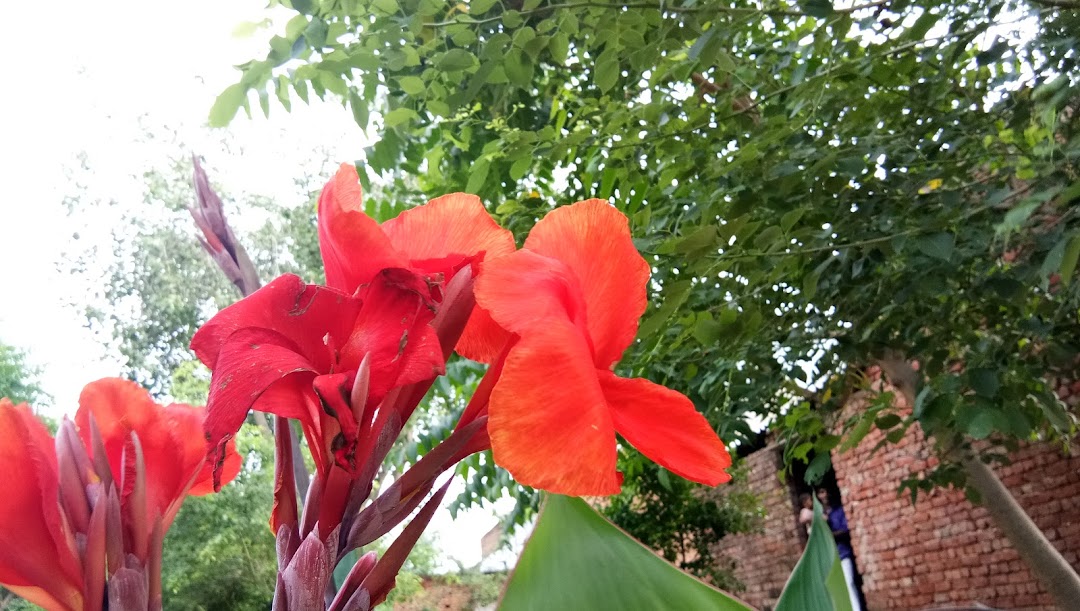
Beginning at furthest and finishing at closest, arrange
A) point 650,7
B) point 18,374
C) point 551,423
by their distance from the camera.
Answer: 1. point 18,374
2. point 650,7
3. point 551,423

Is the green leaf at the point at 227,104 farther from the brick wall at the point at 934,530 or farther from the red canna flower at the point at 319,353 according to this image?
the brick wall at the point at 934,530

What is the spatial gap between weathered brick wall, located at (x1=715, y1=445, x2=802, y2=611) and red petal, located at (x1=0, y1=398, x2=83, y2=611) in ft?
21.7

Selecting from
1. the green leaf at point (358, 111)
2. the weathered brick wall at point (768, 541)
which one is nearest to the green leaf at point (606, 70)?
the green leaf at point (358, 111)

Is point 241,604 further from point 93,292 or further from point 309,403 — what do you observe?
point 309,403

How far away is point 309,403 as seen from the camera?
213 millimetres

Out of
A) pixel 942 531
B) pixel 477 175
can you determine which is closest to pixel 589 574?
pixel 477 175

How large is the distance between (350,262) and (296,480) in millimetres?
63

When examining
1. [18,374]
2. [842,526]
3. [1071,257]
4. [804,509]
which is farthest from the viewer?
[804,509]

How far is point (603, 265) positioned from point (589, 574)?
87 mm

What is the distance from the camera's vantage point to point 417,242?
254mm

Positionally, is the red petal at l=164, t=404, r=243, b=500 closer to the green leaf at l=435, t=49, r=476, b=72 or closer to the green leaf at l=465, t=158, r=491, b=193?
the green leaf at l=435, t=49, r=476, b=72

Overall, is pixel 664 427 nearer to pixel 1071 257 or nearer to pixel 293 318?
pixel 293 318

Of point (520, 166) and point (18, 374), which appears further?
point (18, 374)

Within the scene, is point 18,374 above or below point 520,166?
above
